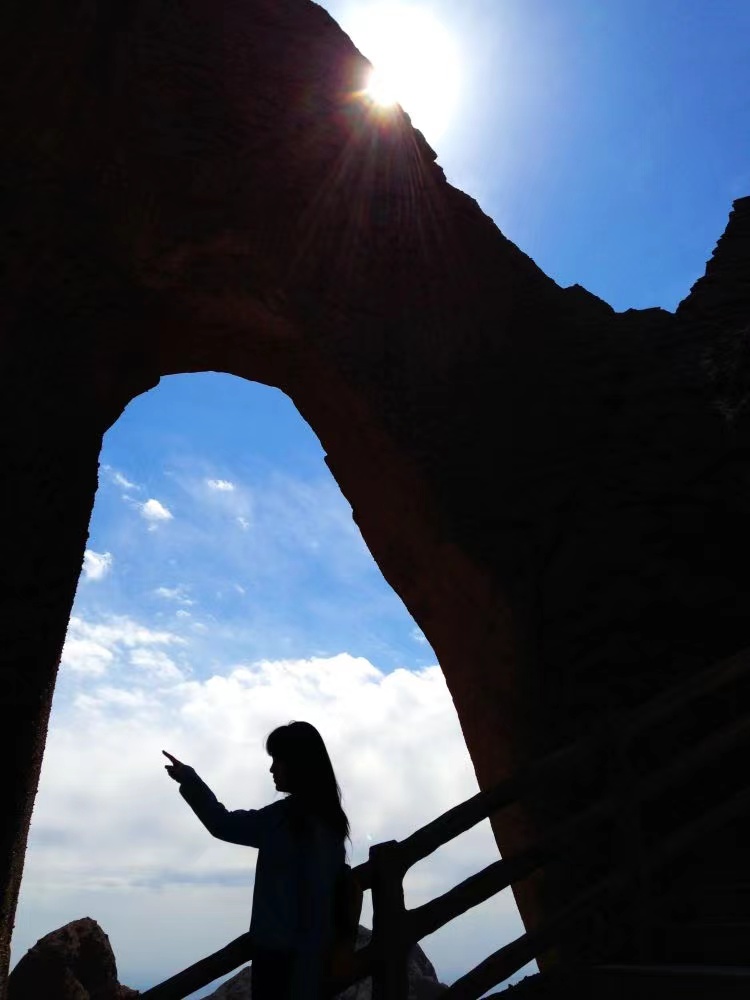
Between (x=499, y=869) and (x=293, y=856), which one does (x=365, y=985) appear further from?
(x=293, y=856)

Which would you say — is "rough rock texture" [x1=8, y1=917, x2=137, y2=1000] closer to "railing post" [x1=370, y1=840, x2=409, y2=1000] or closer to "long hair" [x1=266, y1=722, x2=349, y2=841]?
"railing post" [x1=370, y1=840, x2=409, y2=1000]

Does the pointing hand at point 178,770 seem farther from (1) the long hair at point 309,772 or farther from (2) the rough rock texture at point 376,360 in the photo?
(2) the rough rock texture at point 376,360

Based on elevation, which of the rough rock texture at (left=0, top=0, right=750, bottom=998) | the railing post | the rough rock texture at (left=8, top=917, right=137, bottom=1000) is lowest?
the railing post

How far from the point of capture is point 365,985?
53.2 ft

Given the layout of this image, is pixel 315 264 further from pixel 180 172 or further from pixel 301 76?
pixel 301 76

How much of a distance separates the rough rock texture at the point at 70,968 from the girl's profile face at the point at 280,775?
35.6ft

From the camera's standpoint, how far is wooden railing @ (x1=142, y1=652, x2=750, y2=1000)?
3.42 m

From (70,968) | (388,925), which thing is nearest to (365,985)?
(70,968)

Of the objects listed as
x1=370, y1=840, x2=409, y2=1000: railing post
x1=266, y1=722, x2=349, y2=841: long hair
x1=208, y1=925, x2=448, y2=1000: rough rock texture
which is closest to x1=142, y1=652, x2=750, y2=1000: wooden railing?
x1=370, y1=840, x2=409, y2=1000: railing post

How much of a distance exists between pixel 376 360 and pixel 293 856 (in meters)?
5.14

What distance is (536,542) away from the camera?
6.76 metres

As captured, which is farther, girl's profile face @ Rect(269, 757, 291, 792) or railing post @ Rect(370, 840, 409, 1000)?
railing post @ Rect(370, 840, 409, 1000)

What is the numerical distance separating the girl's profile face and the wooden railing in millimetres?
574

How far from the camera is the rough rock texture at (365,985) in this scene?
15.3 m
